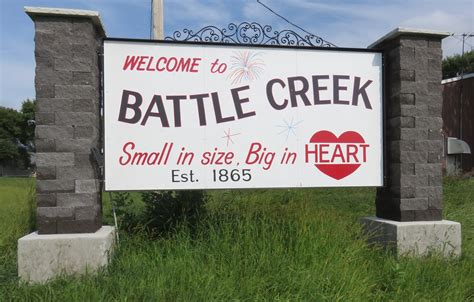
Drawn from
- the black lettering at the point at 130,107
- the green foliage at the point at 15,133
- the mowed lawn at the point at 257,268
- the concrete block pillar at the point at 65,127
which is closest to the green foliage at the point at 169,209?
the mowed lawn at the point at 257,268

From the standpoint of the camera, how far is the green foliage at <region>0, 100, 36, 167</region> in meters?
59.8

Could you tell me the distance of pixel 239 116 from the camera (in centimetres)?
475

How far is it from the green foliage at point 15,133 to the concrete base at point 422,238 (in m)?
61.6

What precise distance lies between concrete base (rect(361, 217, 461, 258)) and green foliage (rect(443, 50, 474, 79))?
114 ft

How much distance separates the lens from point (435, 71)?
511 centimetres

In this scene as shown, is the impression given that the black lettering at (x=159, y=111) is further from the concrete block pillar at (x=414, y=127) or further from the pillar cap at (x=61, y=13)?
the concrete block pillar at (x=414, y=127)

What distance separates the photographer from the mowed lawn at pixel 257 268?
3516mm

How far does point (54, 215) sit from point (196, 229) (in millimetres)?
1452

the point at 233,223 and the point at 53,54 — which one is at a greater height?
the point at 53,54

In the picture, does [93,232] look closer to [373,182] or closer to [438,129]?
[373,182]

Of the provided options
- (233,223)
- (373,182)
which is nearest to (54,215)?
(233,223)

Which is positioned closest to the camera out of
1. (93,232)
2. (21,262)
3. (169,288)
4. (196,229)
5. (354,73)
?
(169,288)

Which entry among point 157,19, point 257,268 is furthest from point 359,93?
point 157,19

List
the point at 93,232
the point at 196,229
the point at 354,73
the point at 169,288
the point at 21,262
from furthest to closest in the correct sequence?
the point at 354,73
the point at 196,229
the point at 93,232
the point at 21,262
the point at 169,288
